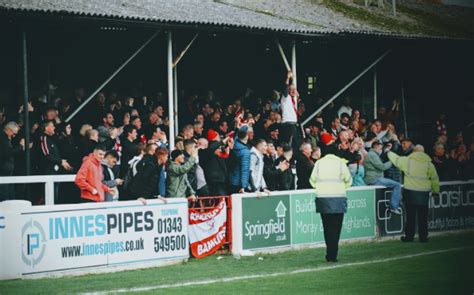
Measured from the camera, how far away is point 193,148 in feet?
65.2

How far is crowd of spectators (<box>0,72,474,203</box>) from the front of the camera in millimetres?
19422

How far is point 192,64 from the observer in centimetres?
2859

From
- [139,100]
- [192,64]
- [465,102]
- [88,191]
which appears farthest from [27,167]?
[465,102]

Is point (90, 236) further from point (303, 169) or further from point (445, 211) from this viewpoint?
point (445, 211)

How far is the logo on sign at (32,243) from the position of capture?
1661 cm

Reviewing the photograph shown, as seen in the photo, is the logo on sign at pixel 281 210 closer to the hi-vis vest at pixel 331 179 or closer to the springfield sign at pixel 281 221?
the springfield sign at pixel 281 221

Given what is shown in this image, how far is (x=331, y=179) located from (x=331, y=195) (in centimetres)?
28

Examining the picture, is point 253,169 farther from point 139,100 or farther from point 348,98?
point 348,98

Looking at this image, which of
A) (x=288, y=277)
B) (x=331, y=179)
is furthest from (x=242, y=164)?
(x=288, y=277)

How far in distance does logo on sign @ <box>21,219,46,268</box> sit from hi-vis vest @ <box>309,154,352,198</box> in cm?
486

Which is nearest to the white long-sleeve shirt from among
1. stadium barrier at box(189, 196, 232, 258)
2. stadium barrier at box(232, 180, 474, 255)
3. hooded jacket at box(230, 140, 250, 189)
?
hooded jacket at box(230, 140, 250, 189)

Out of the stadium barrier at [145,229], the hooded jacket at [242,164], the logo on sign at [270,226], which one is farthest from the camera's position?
the hooded jacket at [242,164]

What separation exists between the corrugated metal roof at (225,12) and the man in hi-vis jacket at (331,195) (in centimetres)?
523

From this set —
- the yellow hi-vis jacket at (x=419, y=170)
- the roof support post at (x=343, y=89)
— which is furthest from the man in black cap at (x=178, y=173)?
the roof support post at (x=343, y=89)
